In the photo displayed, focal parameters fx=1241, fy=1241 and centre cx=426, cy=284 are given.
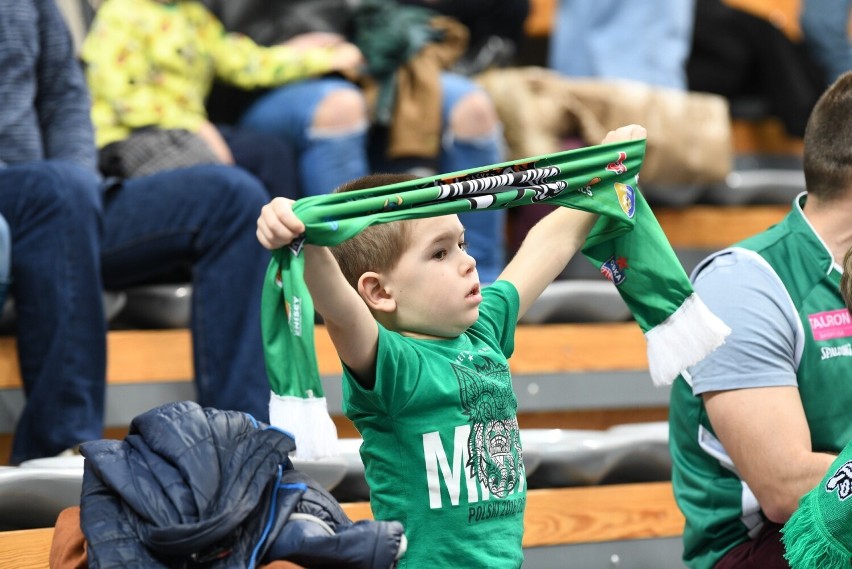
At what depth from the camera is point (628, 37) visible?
3.64 m

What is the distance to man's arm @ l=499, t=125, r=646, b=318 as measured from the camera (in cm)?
169

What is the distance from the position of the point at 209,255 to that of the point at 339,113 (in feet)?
2.03

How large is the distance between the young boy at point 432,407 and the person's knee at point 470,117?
149 centimetres

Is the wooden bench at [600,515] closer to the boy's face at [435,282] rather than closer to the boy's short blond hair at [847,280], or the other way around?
the boy's face at [435,282]

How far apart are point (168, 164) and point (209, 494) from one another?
140cm

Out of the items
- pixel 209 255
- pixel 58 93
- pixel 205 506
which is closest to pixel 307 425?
pixel 205 506

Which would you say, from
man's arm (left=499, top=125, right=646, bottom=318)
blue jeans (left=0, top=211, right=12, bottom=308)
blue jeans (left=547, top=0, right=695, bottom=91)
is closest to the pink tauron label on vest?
man's arm (left=499, top=125, right=646, bottom=318)

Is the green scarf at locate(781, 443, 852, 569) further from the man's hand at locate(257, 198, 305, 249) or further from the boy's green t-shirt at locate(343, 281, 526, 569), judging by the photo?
the man's hand at locate(257, 198, 305, 249)

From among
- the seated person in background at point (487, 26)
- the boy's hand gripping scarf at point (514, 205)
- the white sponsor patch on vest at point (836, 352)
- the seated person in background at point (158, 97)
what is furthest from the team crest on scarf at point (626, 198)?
the seated person in background at point (487, 26)

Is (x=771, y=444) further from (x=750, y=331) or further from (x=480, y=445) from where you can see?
(x=480, y=445)

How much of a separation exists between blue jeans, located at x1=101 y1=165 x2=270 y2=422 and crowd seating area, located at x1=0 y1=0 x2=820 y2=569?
4.7 inches

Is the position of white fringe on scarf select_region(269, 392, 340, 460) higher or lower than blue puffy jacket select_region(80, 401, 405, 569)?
higher

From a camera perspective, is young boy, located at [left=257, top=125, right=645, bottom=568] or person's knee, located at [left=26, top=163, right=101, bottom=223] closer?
young boy, located at [left=257, top=125, right=645, bottom=568]


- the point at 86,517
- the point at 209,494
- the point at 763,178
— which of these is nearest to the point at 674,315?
the point at 209,494
